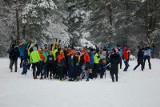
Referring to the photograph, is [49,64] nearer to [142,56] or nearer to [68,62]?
[68,62]

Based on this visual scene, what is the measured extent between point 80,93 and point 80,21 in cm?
2490

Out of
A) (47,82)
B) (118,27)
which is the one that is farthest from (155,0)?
(47,82)

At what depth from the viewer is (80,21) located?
39.6 meters

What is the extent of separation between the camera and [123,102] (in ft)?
45.8

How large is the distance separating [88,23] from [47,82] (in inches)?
841

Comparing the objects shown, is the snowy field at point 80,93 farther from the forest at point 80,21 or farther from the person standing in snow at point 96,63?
the forest at point 80,21

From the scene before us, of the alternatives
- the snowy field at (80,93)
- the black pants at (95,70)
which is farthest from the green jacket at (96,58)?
the snowy field at (80,93)

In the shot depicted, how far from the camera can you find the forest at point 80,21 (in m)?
32.8

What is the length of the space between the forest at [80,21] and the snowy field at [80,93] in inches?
544

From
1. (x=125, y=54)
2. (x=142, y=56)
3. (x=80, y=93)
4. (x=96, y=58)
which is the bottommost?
(x=80, y=93)

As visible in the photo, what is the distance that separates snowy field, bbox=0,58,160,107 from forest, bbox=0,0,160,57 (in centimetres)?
1382

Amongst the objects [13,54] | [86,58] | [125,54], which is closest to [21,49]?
[13,54]

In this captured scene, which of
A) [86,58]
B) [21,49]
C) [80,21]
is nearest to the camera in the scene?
[86,58]

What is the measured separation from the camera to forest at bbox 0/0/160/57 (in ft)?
108
